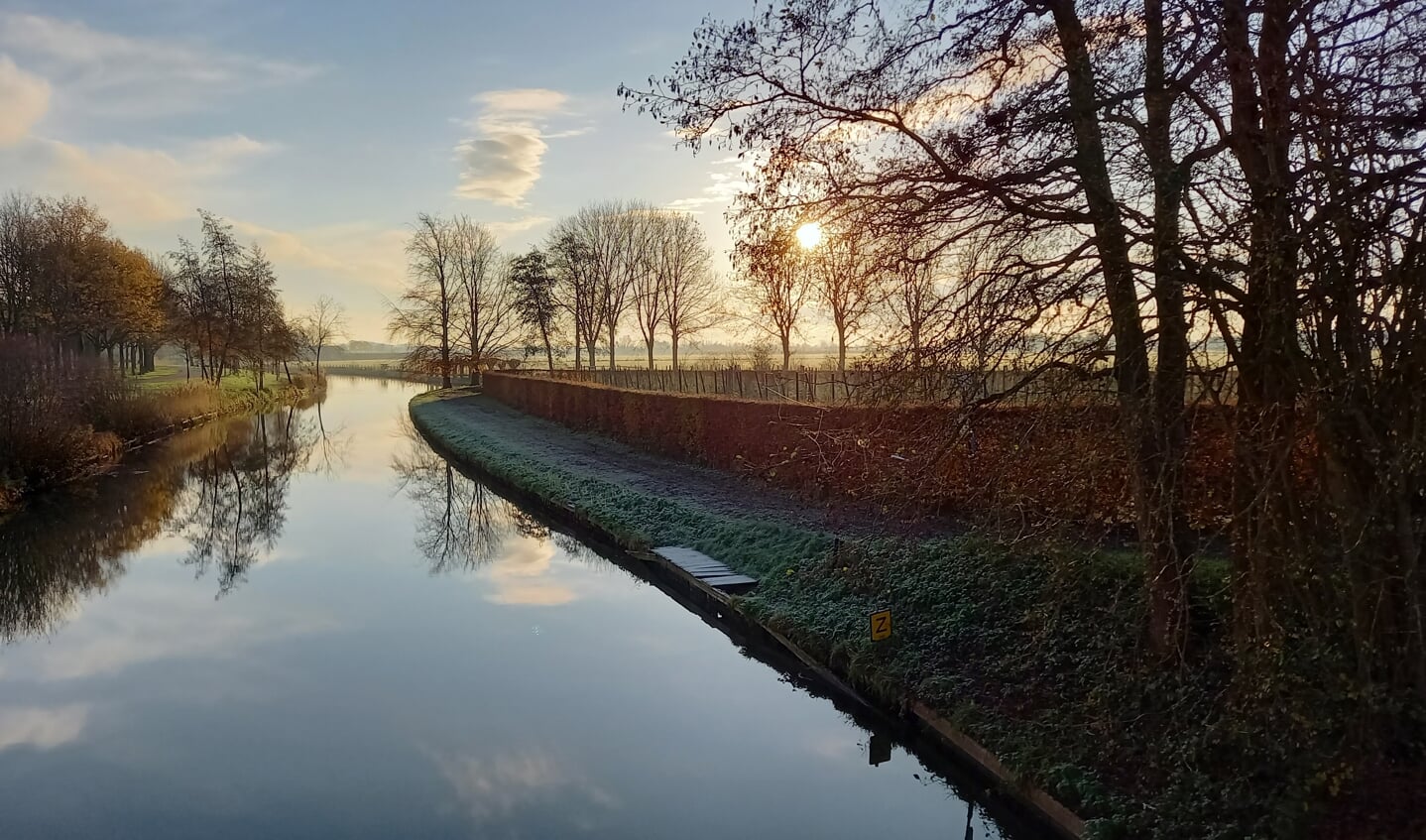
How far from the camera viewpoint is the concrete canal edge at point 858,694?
5795 mm

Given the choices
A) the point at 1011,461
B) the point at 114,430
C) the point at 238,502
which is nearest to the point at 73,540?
the point at 238,502

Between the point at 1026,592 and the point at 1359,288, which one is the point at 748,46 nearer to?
the point at 1359,288

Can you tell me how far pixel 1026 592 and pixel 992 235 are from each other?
324 cm

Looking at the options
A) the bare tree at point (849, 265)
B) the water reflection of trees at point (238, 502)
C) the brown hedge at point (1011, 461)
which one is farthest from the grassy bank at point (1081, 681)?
the water reflection of trees at point (238, 502)

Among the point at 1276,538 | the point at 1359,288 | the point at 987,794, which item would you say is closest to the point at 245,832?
the point at 987,794

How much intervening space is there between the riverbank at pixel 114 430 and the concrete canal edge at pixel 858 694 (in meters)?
11.3

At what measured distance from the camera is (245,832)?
6070mm

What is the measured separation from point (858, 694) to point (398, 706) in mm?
4347

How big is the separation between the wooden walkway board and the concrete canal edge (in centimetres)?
8

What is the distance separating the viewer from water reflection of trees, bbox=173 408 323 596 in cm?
1501

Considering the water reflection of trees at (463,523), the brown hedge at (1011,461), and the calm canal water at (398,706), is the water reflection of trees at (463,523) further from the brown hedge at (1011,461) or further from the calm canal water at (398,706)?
the brown hedge at (1011,461)

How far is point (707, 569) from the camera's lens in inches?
449

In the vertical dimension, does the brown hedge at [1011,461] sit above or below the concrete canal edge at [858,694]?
above

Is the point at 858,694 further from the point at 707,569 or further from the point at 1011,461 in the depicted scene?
the point at 707,569
